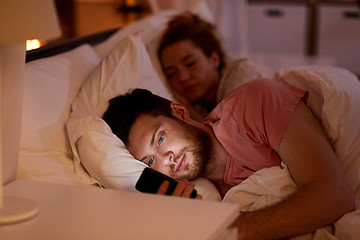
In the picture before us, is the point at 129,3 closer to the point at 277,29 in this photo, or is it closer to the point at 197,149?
the point at 277,29

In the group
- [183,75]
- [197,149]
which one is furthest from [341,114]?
[183,75]

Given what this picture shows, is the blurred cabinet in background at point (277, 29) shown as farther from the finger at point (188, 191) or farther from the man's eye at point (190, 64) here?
the finger at point (188, 191)

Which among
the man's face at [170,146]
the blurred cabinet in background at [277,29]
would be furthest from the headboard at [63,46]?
the blurred cabinet in background at [277,29]

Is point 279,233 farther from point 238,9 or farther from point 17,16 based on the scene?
point 238,9

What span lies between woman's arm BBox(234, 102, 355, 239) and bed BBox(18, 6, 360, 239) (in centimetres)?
4

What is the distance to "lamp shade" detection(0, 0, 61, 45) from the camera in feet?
3.55

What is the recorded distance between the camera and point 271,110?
1.56 meters

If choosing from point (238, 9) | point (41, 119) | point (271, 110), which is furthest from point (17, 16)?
point (238, 9)

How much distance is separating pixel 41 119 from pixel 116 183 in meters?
0.28

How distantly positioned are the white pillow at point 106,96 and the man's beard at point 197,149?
0.14 m

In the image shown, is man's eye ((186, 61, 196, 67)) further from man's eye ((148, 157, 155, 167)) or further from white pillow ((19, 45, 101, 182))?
man's eye ((148, 157, 155, 167))

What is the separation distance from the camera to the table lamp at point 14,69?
1.09 meters

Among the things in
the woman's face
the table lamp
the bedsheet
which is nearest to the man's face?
the bedsheet

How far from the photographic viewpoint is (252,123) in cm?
158
